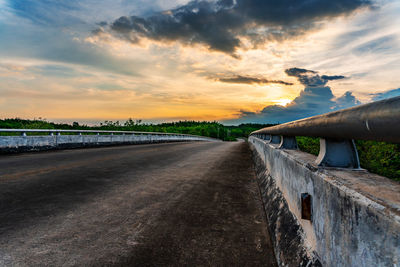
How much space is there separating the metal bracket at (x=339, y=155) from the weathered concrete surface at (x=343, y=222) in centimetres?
11

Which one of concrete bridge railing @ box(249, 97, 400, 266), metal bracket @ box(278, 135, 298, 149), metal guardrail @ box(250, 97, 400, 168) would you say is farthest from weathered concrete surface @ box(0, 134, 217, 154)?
metal guardrail @ box(250, 97, 400, 168)

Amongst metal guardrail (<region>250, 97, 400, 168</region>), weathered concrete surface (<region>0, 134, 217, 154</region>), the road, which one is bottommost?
the road

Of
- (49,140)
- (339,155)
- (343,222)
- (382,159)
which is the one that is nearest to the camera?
(343,222)

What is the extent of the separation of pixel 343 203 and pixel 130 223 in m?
2.64

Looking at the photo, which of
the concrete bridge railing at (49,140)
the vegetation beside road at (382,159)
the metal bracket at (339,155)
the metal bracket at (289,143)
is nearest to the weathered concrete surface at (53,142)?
the concrete bridge railing at (49,140)

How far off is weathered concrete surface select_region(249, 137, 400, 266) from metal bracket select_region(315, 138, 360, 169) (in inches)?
4.3

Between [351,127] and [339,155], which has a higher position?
[351,127]

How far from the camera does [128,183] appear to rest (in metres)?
5.66

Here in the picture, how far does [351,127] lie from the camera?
5.17 feet

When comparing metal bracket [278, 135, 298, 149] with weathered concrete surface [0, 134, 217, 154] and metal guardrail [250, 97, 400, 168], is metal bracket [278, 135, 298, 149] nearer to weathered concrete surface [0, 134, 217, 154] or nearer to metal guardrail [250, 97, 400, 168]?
metal guardrail [250, 97, 400, 168]

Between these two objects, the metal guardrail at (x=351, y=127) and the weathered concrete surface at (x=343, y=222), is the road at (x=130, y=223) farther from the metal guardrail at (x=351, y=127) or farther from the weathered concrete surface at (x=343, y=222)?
the metal guardrail at (x=351, y=127)


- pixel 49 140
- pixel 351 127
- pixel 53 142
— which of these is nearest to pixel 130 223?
pixel 351 127

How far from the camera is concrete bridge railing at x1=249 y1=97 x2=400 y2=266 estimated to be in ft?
4.01

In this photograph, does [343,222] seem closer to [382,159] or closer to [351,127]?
[351,127]
